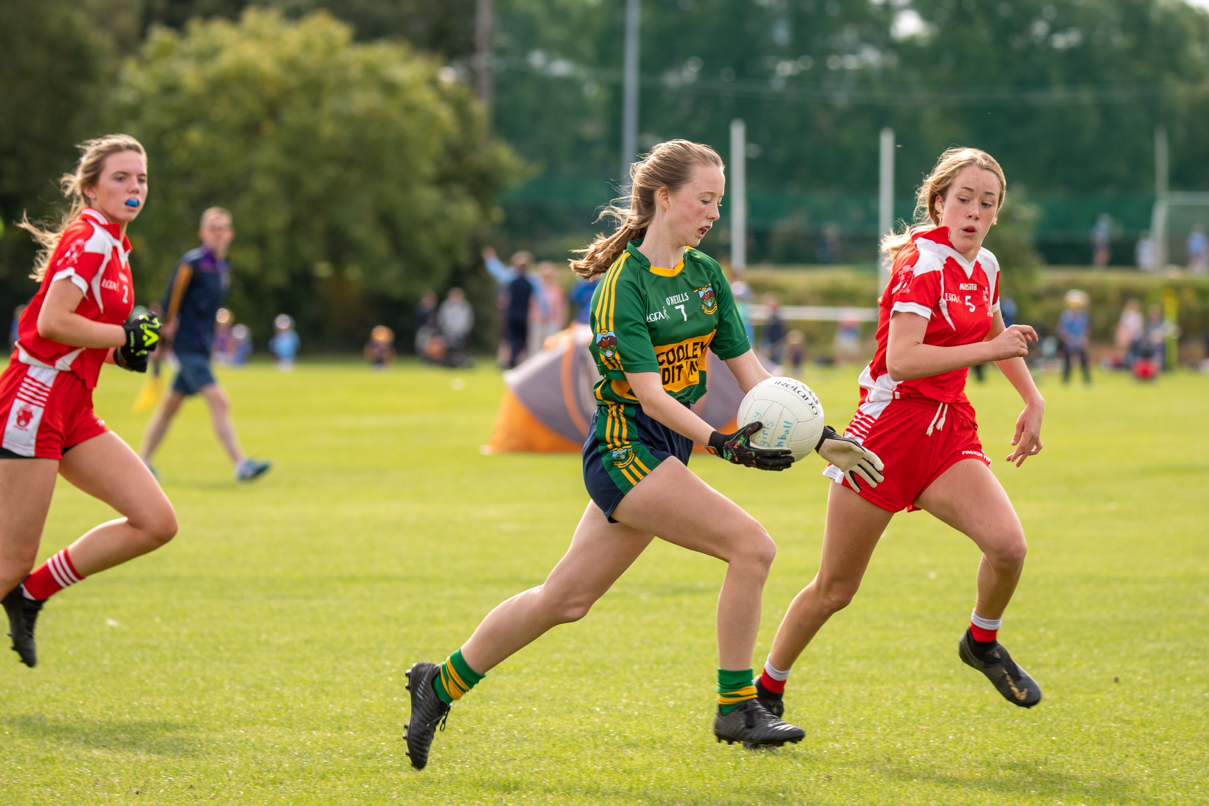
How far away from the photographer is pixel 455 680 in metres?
4.54

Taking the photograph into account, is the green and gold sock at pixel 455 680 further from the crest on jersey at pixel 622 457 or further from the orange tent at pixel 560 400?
the orange tent at pixel 560 400

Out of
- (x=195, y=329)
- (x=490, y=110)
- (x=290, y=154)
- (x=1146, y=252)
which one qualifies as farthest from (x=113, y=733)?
(x=1146, y=252)

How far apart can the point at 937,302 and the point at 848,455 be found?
0.82 metres

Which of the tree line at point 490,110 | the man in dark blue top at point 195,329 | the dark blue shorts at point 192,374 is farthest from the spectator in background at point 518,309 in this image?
the dark blue shorts at point 192,374

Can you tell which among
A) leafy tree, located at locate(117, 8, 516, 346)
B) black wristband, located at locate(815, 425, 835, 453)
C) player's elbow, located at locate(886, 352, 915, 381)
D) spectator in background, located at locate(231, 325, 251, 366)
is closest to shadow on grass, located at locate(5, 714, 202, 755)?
black wristband, located at locate(815, 425, 835, 453)

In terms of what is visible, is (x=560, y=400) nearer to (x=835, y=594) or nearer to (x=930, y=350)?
(x=835, y=594)

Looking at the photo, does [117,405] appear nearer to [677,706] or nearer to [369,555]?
[369,555]

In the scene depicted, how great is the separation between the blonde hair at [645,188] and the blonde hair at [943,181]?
0.95 m

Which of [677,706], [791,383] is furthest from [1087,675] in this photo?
[791,383]

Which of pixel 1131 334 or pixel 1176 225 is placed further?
pixel 1176 225

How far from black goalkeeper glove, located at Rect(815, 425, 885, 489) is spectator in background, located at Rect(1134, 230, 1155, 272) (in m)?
43.6

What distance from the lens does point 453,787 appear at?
437cm

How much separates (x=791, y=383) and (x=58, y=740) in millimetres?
2925

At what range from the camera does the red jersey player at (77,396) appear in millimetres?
5199
